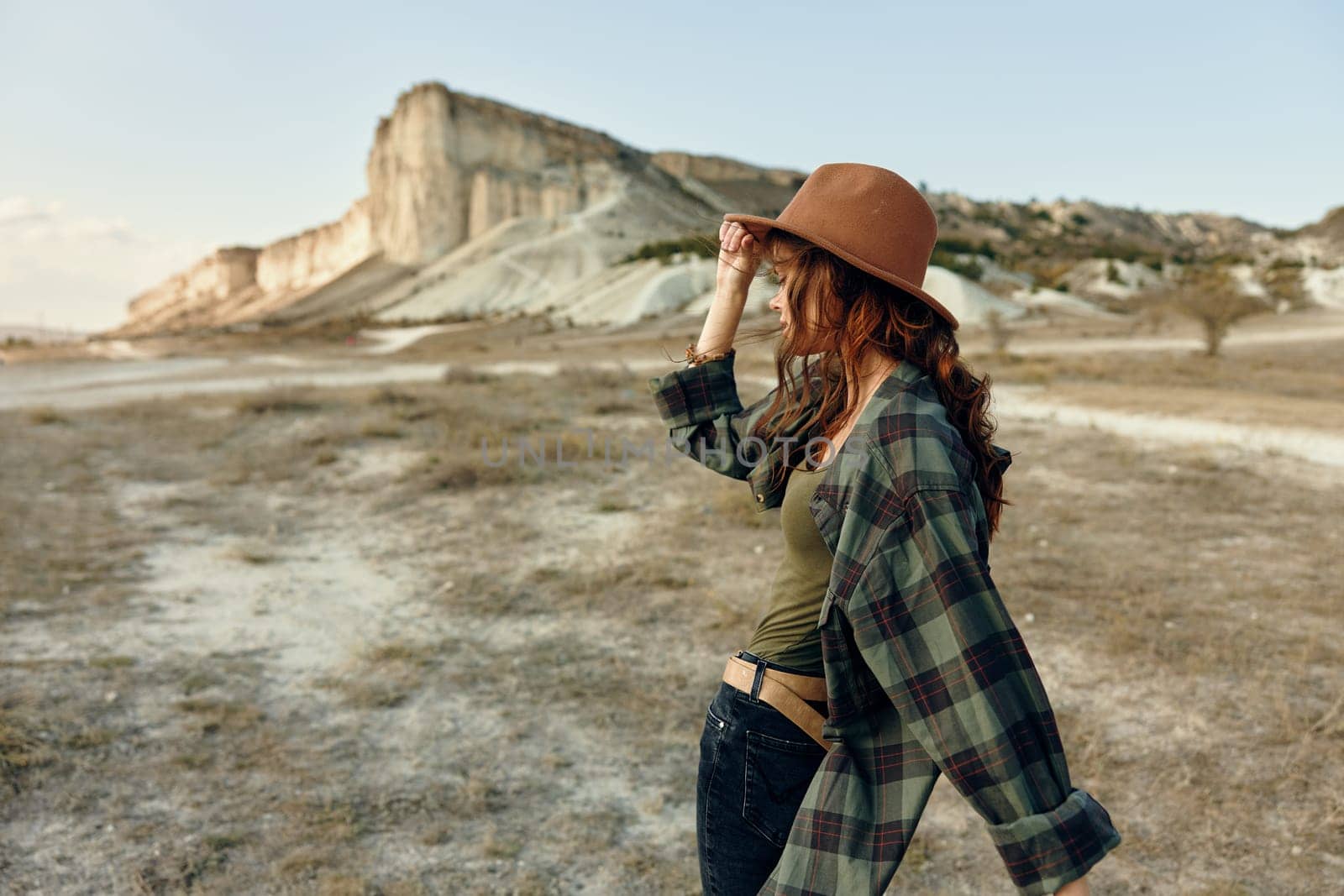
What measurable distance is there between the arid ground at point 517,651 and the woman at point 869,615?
1785 mm

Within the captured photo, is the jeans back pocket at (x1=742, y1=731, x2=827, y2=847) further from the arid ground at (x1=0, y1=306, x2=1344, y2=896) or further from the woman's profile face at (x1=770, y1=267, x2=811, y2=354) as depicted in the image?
the arid ground at (x1=0, y1=306, x2=1344, y2=896)

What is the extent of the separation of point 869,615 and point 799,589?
0.33 metres

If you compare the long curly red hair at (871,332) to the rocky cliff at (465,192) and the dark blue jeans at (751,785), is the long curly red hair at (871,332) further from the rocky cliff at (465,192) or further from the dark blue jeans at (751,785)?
the rocky cliff at (465,192)

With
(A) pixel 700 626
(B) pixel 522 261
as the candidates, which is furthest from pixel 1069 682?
(B) pixel 522 261

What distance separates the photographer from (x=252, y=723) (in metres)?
3.89

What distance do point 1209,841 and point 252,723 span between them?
3.98 meters

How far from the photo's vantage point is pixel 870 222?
1330 mm

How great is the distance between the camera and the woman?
1.08 m

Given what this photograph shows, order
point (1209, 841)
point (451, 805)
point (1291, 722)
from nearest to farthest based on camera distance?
point (1209, 841)
point (451, 805)
point (1291, 722)

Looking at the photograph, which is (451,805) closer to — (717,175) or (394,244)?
(394,244)

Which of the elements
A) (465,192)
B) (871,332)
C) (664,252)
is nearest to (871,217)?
(871,332)

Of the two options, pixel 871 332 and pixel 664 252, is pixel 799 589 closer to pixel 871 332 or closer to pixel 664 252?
pixel 871 332

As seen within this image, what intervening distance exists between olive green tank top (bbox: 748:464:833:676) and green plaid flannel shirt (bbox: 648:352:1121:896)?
128mm

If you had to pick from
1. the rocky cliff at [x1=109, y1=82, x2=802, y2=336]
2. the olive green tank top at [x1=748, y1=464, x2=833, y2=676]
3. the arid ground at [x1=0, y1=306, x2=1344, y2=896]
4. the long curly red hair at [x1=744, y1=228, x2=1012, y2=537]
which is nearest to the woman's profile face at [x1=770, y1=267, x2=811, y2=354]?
the long curly red hair at [x1=744, y1=228, x2=1012, y2=537]
